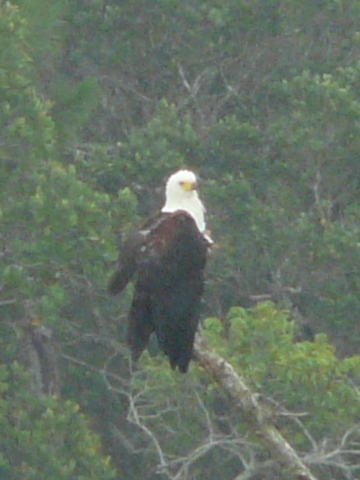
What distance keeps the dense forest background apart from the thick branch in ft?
16.6

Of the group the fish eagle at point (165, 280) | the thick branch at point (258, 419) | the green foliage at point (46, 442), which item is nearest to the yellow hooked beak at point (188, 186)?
the fish eagle at point (165, 280)

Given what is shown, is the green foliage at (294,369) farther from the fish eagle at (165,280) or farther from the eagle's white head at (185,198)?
the fish eagle at (165,280)

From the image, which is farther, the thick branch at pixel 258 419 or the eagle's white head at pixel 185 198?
the eagle's white head at pixel 185 198

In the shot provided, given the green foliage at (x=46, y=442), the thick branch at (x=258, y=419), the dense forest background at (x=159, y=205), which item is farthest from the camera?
the green foliage at (x=46, y=442)

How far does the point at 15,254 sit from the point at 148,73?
475 cm

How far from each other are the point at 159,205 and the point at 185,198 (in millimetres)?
7977

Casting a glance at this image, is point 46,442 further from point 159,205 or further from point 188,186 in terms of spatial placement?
point 188,186

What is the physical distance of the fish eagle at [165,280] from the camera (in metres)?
6.58

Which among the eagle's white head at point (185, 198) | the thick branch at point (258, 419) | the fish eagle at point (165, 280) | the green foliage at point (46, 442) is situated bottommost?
the green foliage at point (46, 442)

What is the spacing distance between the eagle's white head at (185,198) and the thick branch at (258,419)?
921 millimetres

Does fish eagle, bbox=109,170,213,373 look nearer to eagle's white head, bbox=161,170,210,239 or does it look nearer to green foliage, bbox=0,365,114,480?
eagle's white head, bbox=161,170,210,239

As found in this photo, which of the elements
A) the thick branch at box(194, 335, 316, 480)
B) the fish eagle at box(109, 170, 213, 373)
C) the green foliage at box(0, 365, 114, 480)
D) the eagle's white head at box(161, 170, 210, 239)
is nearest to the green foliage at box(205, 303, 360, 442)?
the green foliage at box(0, 365, 114, 480)

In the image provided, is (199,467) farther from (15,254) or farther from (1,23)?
(1,23)

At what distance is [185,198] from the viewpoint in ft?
23.7
